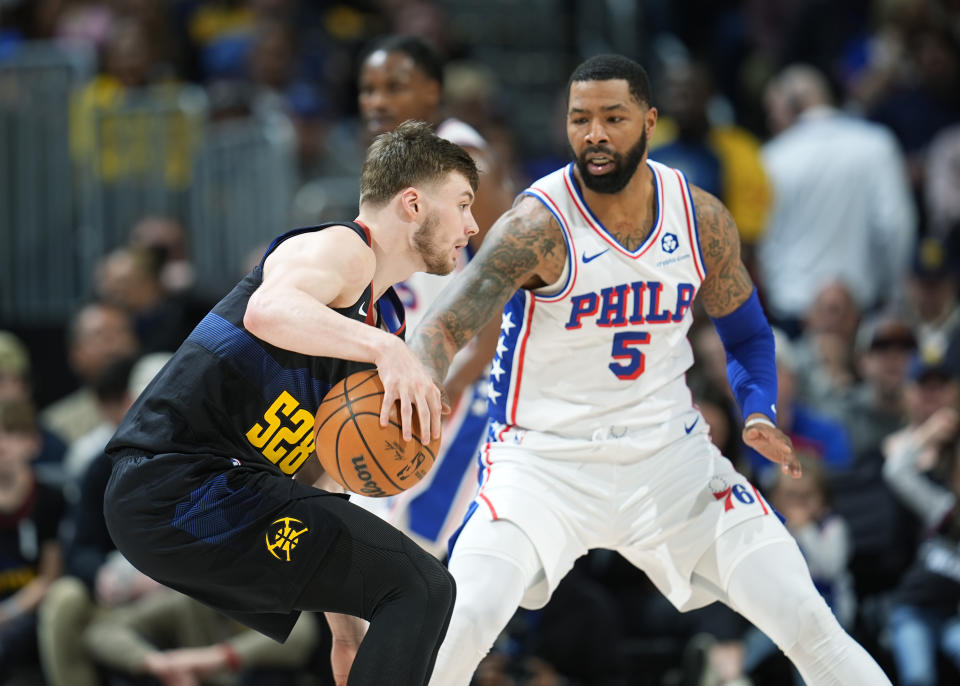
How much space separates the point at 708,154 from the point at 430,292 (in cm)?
432

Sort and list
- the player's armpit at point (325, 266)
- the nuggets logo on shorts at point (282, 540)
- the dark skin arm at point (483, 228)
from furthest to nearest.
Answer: the dark skin arm at point (483, 228) < the nuggets logo on shorts at point (282, 540) < the player's armpit at point (325, 266)

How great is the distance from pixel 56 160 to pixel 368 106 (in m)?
5.23

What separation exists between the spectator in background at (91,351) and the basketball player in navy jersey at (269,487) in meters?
5.67

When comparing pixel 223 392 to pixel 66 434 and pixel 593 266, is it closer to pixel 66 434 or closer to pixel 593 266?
pixel 593 266

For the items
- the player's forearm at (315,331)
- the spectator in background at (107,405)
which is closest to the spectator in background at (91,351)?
the spectator in background at (107,405)

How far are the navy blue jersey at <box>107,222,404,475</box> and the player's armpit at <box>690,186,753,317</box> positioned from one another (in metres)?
1.52

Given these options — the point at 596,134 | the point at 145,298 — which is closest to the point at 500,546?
the point at 596,134

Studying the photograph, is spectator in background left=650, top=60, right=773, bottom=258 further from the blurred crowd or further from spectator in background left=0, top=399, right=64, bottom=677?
spectator in background left=0, top=399, right=64, bottom=677

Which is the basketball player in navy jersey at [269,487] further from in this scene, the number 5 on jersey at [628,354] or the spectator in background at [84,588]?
the spectator in background at [84,588]

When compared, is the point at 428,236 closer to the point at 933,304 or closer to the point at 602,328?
the point at 602,328

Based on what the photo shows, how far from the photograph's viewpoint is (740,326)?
5.52m

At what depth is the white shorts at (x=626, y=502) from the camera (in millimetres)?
5090

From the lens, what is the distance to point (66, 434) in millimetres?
9953

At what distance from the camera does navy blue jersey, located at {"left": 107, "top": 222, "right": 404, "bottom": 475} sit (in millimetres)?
4285
